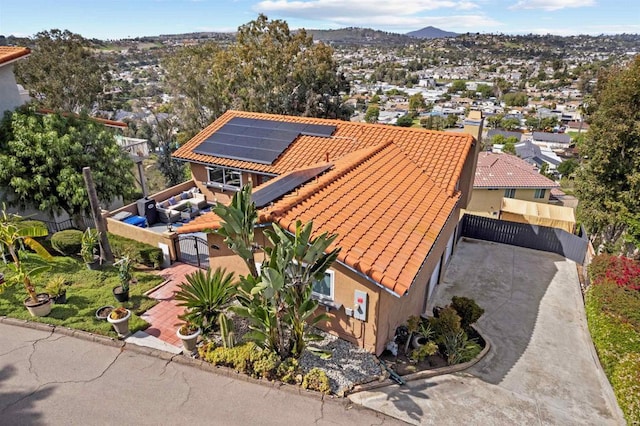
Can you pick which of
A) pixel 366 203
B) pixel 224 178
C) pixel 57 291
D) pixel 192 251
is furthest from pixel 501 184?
pixel 57 291

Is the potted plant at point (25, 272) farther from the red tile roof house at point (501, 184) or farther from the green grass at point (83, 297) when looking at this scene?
the red tile roof house at point (501, 184)

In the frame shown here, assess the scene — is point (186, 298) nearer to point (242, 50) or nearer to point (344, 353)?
point (344, 353)

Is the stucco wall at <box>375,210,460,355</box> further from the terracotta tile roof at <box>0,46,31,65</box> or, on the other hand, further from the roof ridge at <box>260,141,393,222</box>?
the terracotta tile roof at <box>0,46,31,65</box>

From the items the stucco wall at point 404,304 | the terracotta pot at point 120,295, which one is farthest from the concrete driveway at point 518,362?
the terracotta pot at point 120,295

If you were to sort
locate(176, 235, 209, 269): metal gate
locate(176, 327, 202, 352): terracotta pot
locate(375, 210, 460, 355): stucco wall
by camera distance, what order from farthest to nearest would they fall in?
1. locate(176, 235, 209, 269): metal gate
2. locate(375, 210, 460, 355): stucco wall
3. locate(176, 327, 202, 352): terracotta pot

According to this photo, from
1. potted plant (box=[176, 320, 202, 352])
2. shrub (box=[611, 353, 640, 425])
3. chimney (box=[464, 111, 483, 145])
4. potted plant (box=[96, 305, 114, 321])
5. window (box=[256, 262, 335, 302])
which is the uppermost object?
chimney (box=[464, 111, 483, 145])

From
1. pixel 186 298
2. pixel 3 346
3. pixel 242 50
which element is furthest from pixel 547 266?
pixel 242 50

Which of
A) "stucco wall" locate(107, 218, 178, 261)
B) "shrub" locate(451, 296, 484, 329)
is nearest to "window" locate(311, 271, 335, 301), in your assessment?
"shrub" locate(451, 296, 484, 329)
